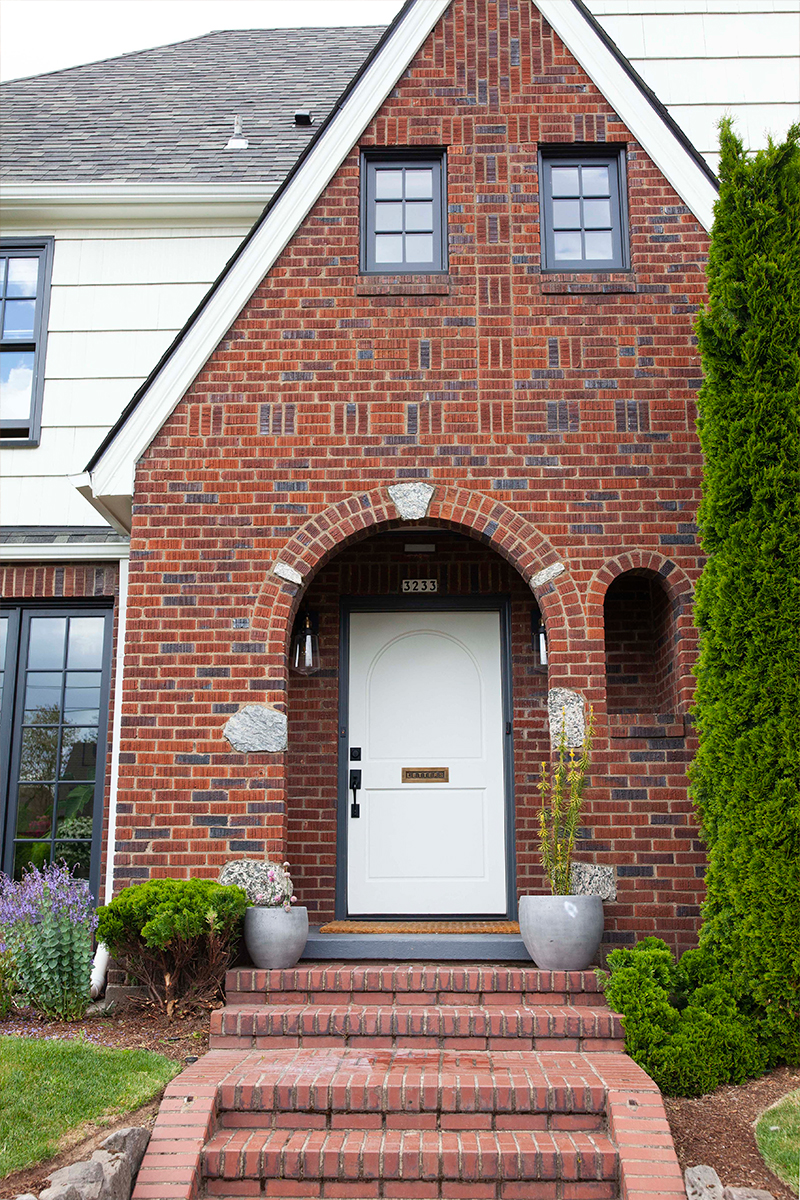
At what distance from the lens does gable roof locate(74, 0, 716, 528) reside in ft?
23.4

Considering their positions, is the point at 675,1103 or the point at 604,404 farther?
the point at 604,404

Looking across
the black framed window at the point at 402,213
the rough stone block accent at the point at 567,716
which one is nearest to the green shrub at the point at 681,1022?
the rough stone block accent at the point at 567,716

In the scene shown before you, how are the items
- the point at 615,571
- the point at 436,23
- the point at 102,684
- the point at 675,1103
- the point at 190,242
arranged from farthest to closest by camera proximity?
the point at 190,242, the point at 102,684, the point at 436,23, the point at 615,571, the point at 675,1103

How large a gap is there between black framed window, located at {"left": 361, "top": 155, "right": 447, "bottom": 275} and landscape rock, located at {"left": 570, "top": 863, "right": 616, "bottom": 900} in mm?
4267

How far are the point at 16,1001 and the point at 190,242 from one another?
6.18 m

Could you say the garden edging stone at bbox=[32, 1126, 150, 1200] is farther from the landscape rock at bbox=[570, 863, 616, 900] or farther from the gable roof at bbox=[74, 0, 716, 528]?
the gable roof at bbox=[74, 0, 716, 528]

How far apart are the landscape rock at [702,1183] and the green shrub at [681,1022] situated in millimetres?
807

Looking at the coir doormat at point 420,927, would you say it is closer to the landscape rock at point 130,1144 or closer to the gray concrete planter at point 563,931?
the gray concrete planter at point 563,931

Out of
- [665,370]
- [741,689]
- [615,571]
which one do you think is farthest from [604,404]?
[741,689]

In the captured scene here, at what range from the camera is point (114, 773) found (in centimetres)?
712

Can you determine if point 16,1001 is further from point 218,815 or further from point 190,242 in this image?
point 190,242

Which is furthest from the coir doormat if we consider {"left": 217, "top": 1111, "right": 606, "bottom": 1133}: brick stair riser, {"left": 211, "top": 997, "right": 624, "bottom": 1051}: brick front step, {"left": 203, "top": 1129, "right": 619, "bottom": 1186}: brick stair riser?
{"left": 203, "top": 1129, "right": 619, "bottom": 1186}: brick stair riser

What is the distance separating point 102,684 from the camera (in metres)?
8.17

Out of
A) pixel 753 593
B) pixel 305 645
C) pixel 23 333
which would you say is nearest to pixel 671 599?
pixel 753 593
